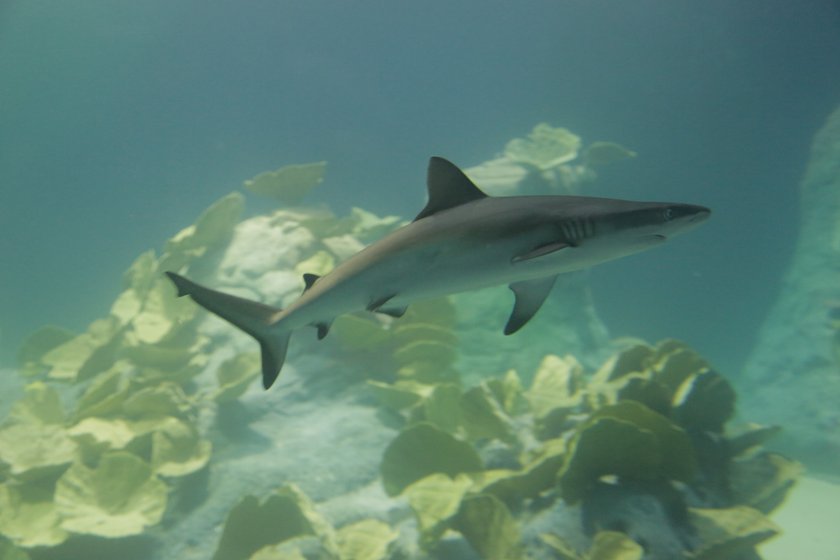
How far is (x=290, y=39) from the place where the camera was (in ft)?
105

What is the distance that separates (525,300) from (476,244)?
2.61 feet

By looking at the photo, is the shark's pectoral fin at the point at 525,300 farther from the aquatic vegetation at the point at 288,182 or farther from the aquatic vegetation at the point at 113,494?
the aquatic vegetation at the point at 288,182

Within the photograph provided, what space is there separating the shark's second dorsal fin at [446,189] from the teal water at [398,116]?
49.8ft

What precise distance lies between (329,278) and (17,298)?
28030mm

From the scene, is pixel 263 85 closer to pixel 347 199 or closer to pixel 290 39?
pixel 290 39

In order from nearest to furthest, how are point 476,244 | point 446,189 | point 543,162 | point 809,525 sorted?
point 476,244 < point 446,189 < point 809,525 < point 543,162

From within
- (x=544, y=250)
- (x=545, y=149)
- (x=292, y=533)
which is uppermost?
(x=545, y=149)

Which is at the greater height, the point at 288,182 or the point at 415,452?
the point at 288,182

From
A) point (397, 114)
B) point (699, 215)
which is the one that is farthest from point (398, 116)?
point (699, 215)

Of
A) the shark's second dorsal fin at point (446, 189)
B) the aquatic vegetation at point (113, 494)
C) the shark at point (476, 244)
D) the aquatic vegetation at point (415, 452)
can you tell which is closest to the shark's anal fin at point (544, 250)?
the shark at point (476, 244)

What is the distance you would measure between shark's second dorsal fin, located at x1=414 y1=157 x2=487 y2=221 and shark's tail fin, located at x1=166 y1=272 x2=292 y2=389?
1108 millimetres

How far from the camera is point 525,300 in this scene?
317 centimetres

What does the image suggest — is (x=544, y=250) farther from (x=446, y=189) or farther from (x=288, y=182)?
(x=288, y=182)

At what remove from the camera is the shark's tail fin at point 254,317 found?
299 cm
